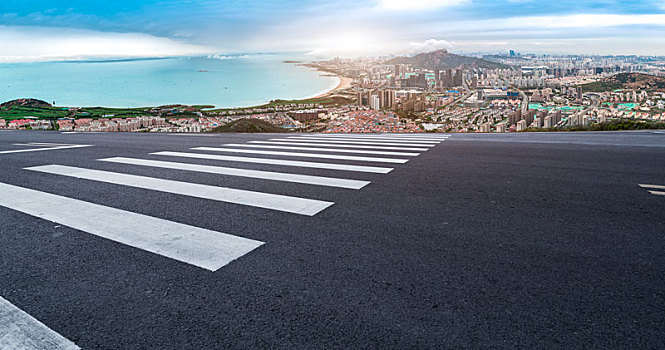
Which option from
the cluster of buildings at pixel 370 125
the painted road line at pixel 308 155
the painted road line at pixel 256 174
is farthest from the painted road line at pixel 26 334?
the cluster of buildings at pixel 370 125

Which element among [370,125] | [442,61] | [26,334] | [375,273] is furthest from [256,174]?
[442,61]

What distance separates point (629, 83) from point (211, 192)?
164 ft

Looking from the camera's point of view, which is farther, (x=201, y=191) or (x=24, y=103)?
(x=24, y=103)

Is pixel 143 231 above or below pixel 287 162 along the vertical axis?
below

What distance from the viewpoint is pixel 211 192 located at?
5.45 m

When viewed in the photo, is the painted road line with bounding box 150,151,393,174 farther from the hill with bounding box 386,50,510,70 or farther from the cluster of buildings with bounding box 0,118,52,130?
the hill with bounding box 386,50,510,70

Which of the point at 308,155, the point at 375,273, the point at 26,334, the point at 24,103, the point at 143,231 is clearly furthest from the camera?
the point at 24,103

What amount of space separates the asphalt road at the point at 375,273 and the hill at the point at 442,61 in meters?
77.8

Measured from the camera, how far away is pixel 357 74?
239ft

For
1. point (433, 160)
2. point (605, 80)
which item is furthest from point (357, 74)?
point (433, 160)

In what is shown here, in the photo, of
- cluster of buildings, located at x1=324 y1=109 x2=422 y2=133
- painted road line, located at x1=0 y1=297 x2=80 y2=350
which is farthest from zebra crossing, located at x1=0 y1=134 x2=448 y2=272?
cluster of buildings, located at x1=324 y1=109 x2=422 y2=133

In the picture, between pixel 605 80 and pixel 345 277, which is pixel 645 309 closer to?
pixel 345 277

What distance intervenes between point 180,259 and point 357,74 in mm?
72481

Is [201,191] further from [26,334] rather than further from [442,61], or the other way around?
[442,61]
